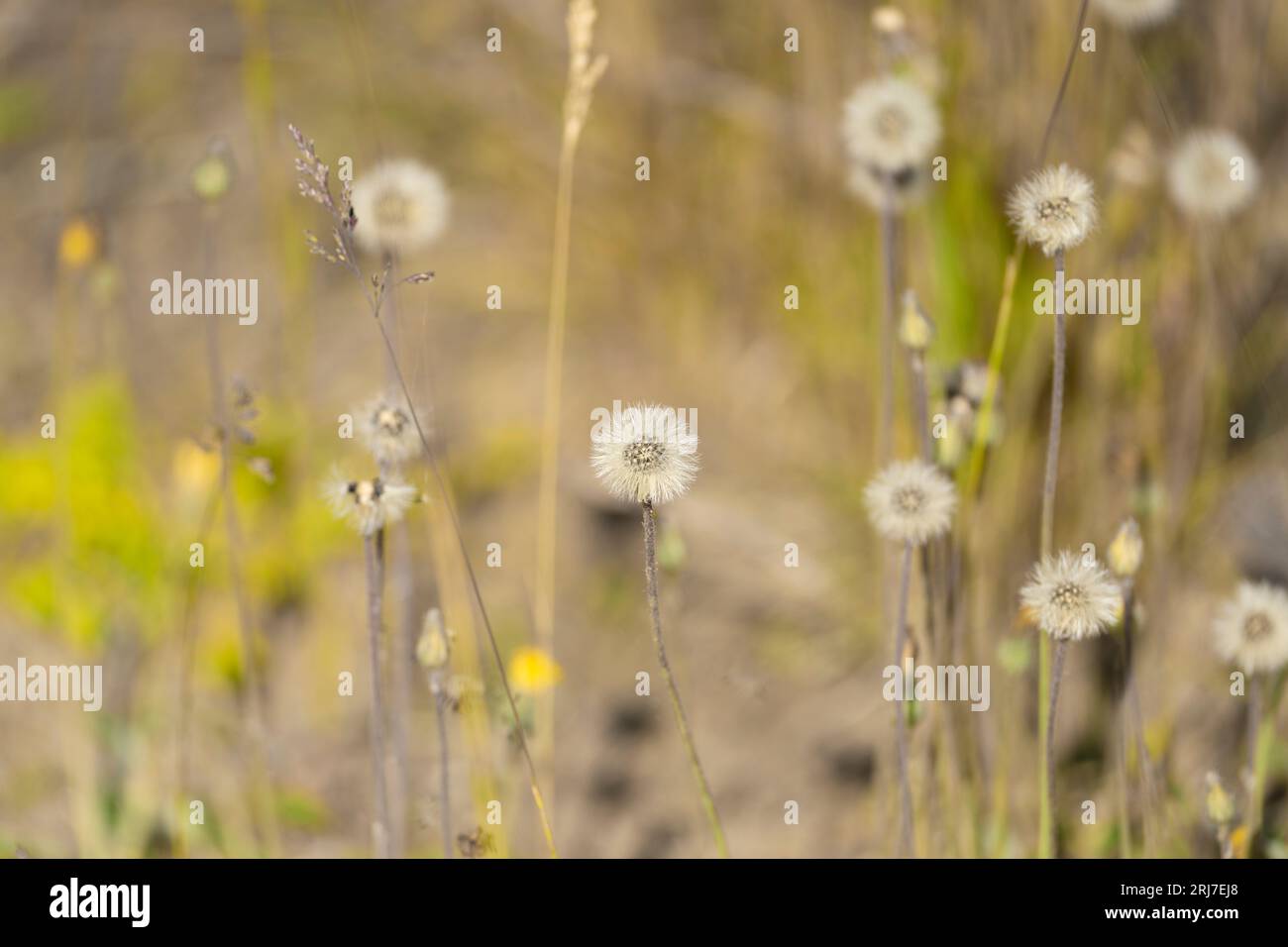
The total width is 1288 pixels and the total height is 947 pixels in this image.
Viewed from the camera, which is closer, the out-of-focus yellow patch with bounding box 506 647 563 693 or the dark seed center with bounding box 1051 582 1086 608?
the dark seed center with bounding box 1051 582 1086 608

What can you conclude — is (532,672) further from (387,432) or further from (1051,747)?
(1051,747)

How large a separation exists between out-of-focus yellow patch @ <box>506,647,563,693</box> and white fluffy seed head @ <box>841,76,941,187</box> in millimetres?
624

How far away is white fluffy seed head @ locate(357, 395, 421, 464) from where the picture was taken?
0.93 m

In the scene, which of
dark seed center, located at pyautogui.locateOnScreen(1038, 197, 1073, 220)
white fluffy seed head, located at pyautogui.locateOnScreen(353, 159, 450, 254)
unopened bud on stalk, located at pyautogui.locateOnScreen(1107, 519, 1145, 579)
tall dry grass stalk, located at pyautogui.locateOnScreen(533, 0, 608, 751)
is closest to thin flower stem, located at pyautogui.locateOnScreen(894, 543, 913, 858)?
unopened bud on stalk, located at pyautogui.locateOnScreen(1107, 519, 1145, 579)

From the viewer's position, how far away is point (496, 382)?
2082mm

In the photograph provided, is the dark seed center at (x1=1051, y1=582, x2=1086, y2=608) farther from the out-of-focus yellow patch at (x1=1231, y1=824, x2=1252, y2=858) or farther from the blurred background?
the out-of-focus yellow patch at (x1=1231, y1=824, x2=1252, y2=858)

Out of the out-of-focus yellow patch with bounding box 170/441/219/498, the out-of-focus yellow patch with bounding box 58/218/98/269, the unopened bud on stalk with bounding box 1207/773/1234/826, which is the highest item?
the out-of-focus yellow patch with bounding box 58/218/98/269

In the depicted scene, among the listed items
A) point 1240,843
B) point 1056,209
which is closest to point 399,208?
point 1056,209

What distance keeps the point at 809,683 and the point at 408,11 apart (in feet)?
5.19

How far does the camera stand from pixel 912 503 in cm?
94

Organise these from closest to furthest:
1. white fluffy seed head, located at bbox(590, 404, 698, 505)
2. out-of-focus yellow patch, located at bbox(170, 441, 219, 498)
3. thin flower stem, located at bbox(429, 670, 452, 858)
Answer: white fluffy seed head, located at bbox(590, 404, 698, 505) < thin flower stem, located at bbox(429, 670, 452, 858) < out-of-focus yellow patch, located at bbox(170, 441, 219, 498)

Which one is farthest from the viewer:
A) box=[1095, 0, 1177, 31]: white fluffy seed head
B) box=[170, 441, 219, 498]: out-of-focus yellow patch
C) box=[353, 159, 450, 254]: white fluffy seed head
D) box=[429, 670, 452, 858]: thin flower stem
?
box=[170, 441, 219, 498]: out-of-focus yellow patch
